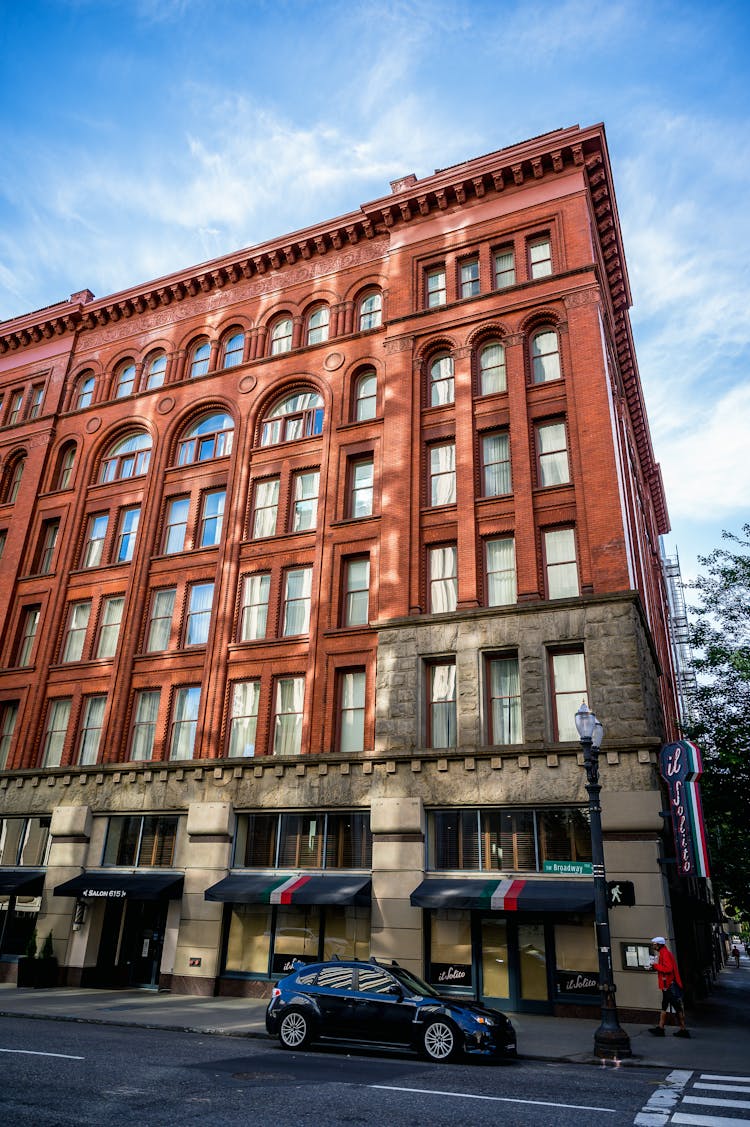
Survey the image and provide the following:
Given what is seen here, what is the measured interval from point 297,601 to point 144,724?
7150mm

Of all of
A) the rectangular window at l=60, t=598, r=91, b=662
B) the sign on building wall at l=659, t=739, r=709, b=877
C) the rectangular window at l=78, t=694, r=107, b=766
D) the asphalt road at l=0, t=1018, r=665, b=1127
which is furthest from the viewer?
the rectangular window at l=60, t=598, r=91, b=662

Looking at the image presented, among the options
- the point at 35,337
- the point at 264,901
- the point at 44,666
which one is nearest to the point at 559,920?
the point at 264,901

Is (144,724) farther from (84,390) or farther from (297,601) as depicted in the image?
(84,390)

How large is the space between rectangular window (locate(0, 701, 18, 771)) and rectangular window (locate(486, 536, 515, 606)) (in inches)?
769

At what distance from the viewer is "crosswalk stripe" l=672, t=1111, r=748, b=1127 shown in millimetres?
8711

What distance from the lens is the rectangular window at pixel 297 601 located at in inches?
1046

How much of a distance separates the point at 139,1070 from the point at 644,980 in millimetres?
12111

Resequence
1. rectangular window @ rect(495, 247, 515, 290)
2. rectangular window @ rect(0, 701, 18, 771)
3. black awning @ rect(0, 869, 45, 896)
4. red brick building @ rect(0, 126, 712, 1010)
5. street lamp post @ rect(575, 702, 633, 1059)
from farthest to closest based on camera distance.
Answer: rectangular window @ rect(0, 701, 18, 771)
rectangular window @ rect(495, 247, 515, 290)
black awning @ rect(0, 869, 45, 896)
red brick building @ rect(0, 126, 712, 1010)
street lamp post @ rect(575, 702, 633, 1059)

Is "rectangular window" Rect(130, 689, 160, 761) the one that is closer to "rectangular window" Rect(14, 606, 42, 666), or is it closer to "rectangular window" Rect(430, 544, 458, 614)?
"rectangular window" Rect(14, 606, 42, 666)

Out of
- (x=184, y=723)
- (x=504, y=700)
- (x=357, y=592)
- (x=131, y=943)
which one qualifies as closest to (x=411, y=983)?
(x=504, y=700)

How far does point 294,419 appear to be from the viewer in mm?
30469

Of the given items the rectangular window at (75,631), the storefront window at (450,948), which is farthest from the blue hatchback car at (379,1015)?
the rectangular window at (75,631)

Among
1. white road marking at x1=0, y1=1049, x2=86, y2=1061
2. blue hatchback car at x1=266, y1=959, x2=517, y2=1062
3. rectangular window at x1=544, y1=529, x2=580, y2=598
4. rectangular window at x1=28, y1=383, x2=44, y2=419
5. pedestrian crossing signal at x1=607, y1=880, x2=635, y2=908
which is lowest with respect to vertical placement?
white road marking at x1=0, y1=1049, x2=86, y2=1061

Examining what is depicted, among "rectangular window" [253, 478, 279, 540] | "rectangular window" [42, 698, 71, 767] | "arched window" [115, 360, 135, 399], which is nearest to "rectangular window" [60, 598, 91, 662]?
"rectangular window" [42, 698, 71, 767]
